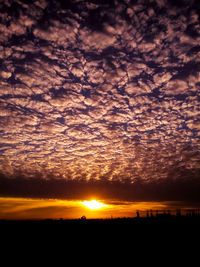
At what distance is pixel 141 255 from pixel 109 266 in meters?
4.52

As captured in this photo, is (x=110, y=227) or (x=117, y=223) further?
(x=117, y=223)

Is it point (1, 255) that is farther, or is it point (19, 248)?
point (19, 248)

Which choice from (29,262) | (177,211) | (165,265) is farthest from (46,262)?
(177,211)

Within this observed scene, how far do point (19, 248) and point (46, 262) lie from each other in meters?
7.12

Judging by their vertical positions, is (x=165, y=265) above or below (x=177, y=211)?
above

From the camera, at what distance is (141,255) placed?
17922mm

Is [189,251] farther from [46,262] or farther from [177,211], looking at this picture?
[177,211]

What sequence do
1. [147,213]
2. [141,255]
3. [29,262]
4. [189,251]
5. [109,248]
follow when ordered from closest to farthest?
[29,262] < [141,255] < [189,251] < [109,248] < [147,213]

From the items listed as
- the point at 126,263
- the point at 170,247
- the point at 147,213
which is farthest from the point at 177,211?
the point at 126,263

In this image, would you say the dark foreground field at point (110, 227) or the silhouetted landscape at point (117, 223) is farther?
the silhouetted landscape at point (117, 223)

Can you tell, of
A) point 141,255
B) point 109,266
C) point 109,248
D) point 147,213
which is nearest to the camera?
point 109,266

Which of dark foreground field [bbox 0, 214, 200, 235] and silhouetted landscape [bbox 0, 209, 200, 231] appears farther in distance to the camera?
silhouetted landscape [bbox 0, 209, 200, 231]

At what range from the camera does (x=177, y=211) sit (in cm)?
12800

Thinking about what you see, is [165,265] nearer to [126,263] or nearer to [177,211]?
[126,263]
